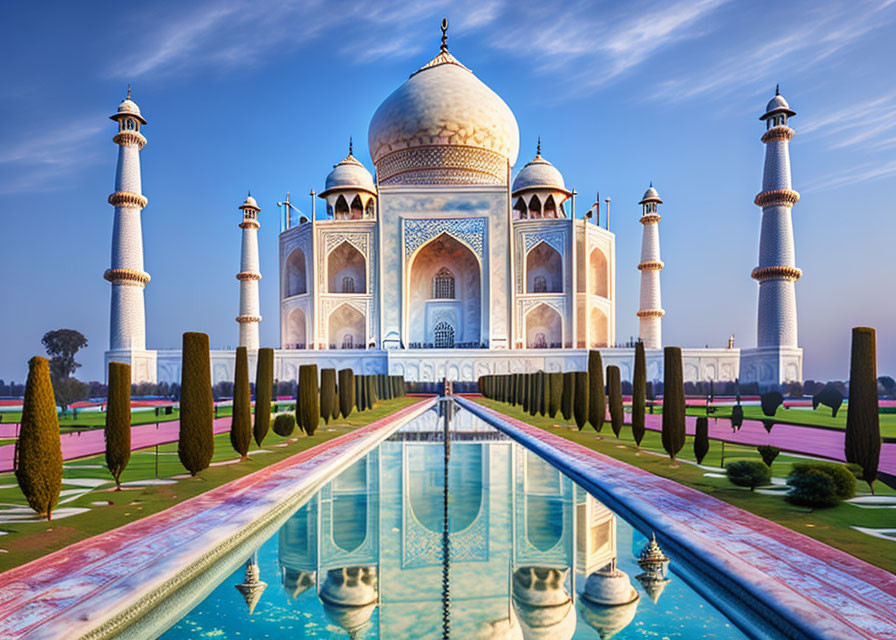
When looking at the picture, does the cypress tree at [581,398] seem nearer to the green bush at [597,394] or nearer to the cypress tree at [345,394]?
the green bush at [597,394]

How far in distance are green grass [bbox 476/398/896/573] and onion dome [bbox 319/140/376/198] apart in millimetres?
23895

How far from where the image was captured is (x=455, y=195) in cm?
2573

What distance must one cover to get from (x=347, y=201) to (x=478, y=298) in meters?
8.09

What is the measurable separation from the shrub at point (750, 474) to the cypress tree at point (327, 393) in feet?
23.8

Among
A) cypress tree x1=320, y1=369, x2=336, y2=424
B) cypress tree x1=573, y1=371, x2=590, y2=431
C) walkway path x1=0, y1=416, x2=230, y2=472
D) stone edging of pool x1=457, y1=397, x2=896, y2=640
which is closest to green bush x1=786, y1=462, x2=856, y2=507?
stone edging of pool x1=457, y1=397, x2=896, y2=640

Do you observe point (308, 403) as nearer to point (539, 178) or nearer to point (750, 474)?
point (750, 474)

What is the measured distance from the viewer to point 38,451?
12.5ft

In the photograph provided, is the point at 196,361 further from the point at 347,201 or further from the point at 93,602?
the point at 347,201

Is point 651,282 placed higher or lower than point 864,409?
higher

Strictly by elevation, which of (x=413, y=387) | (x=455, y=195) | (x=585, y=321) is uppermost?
(x=455, y=195)

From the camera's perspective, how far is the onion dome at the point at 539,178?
2945cm

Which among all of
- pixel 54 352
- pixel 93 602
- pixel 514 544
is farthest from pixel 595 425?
pixel 54 352

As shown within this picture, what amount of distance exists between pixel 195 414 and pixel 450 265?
76.0ft

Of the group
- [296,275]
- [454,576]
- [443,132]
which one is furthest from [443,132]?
[454,576]
